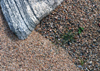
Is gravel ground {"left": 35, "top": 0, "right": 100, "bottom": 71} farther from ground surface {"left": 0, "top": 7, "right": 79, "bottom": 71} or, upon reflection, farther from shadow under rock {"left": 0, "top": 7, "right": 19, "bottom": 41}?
shadow under rock {"left": 0, "top": 7, "right": 19, "bottom": 41}

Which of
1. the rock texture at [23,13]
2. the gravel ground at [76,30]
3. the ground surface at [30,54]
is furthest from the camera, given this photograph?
the gravel ground at [76,30]

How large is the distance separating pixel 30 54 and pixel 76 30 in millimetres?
1019

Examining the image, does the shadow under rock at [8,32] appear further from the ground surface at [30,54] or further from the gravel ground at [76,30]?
the gravel ground at [76,30]

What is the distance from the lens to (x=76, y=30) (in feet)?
8.87

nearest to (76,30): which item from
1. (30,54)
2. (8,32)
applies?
(30,54)

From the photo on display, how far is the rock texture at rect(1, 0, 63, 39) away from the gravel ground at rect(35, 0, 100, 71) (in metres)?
0.22

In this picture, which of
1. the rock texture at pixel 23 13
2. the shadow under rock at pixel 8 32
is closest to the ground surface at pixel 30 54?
the shadow under rock at pixel 8 32

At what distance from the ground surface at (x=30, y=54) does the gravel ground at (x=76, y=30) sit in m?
0.16

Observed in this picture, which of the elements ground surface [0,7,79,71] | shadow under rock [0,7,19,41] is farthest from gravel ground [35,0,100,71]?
shadow under rock [0,7,19,41]

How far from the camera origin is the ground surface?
2.23m

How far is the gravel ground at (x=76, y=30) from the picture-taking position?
8.47 ft

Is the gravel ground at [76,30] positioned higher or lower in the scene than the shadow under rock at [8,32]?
lower

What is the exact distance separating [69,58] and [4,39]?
1.22m

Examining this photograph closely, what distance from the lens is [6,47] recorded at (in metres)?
2.33
